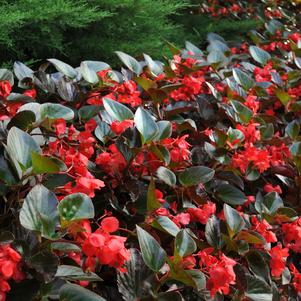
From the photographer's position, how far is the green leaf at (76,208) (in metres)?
0.95

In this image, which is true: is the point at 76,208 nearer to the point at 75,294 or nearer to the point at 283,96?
the point at 75,294

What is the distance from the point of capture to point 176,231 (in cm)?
114

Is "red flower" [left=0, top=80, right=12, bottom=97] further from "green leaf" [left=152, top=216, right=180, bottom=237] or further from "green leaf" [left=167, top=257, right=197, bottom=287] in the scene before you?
"green leaf" [left=167, top=257, right=197, bottom=287]

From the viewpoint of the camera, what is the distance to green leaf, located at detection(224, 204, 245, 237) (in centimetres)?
121

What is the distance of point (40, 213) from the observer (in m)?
0.93

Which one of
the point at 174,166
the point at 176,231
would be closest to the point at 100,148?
the point at 174,166

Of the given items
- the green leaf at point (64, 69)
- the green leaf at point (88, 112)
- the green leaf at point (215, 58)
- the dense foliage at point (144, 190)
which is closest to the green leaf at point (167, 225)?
the dense foliage at point (144, 190)

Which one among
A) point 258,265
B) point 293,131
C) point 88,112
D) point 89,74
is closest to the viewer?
point 258,265

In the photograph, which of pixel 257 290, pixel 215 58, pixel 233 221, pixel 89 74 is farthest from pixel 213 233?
pixel 215 58

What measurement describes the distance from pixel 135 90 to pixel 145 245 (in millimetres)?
783

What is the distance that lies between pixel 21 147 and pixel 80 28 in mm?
1568

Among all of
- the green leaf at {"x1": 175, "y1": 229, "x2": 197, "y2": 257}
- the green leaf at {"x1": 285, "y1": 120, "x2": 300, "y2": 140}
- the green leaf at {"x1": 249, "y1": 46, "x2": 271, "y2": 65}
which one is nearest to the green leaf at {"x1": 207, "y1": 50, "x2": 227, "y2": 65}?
the green leaf at {"x1": 249, "y1": 46, "x2": 271, "y2": 65}

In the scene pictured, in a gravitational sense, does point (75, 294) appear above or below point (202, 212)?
above

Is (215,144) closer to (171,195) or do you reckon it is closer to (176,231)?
(171,195)
